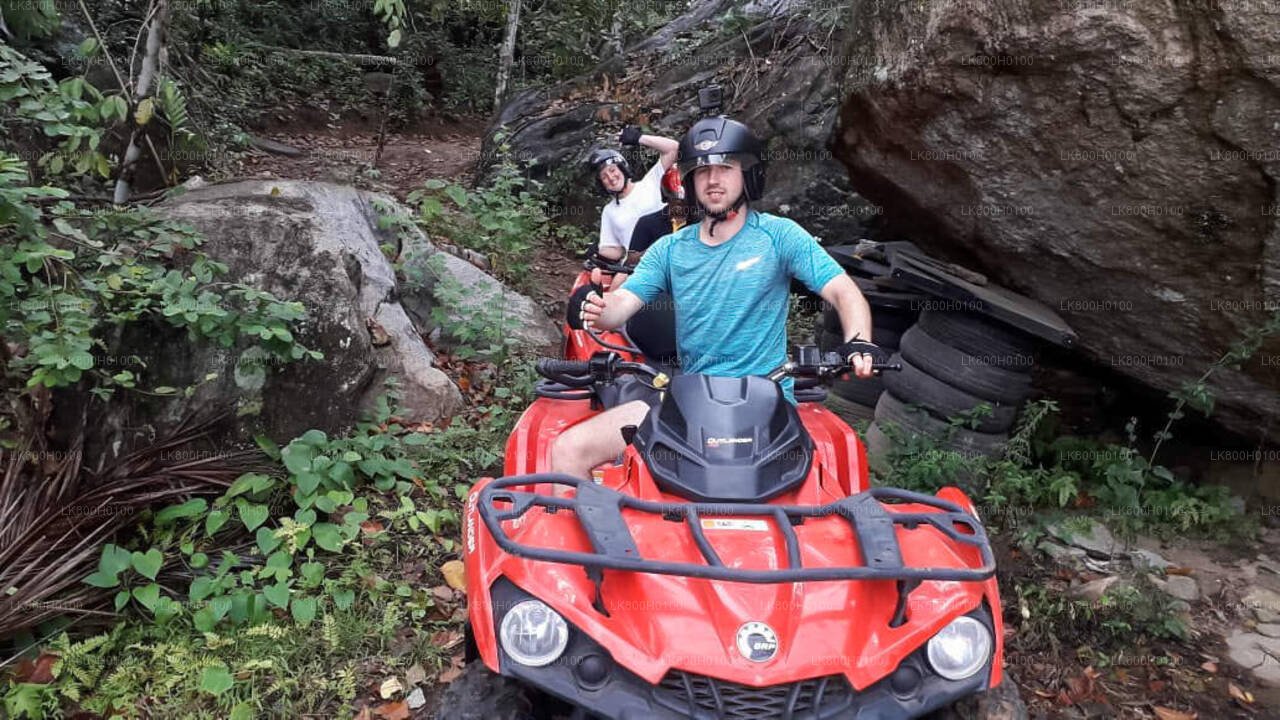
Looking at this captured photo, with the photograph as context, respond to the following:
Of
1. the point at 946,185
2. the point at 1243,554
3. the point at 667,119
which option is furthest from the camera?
the point at 667,119

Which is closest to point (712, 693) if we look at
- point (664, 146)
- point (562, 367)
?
point (562, 367)

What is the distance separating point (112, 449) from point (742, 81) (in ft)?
28.1

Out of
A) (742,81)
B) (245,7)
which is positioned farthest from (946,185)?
(245,7)

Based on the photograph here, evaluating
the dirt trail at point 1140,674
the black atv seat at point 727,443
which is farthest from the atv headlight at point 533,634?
the dirt trail at point 1140,674

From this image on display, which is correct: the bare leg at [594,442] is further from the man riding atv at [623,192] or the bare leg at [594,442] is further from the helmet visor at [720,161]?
the man riding atv at [623,192]

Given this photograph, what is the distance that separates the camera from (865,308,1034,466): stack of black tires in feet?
15.9

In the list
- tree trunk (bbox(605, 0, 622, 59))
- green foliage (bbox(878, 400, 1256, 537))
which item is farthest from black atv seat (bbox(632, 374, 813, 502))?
tree trunk (bbox(605, 0, 622, 59))

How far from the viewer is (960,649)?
212 cm

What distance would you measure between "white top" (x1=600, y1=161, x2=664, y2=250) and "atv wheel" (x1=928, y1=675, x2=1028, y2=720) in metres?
4.60

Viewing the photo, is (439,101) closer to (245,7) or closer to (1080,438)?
(245,7)

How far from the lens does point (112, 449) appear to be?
13.1 ft

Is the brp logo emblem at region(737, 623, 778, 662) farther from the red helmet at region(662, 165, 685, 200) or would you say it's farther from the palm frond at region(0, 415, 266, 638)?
the red helmet at region(662, 165, 685, 200)

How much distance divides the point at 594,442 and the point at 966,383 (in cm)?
273

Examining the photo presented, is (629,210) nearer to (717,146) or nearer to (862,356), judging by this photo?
(717,146)
